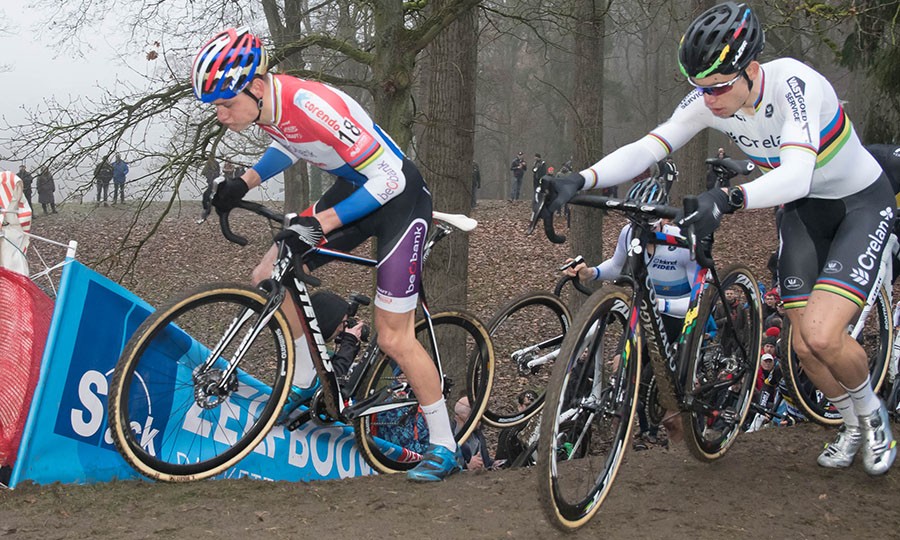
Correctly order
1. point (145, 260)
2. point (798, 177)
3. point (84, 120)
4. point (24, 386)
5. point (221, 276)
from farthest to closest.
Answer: point (145, 260) → point (221, 276) → point (84, 120) → point (24, 386) → point (798, 177)

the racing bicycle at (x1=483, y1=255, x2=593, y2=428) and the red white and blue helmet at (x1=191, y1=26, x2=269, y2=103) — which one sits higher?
the red white and blue helmet at (x1=191, y1=26, x2=269, y2=103)

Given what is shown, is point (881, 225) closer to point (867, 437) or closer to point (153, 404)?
point (867, 437)

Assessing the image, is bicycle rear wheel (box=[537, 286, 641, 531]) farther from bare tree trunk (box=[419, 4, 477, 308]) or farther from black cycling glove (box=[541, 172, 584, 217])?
bare tree trunk (box=[419, 4, 477, 308])

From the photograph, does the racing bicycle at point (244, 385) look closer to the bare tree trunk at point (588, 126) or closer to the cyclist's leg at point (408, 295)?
the cyclist's leg at point (408, 295)

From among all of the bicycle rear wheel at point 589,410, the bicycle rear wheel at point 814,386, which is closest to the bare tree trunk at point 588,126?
the bicycle rear wheel at point 814,386

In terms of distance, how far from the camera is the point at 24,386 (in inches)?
175

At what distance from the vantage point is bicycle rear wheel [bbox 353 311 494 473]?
17.1 feet

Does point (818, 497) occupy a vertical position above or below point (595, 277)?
below

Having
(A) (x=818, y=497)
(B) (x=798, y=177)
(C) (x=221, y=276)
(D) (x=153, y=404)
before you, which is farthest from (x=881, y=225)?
(C) (x=221, y=276)

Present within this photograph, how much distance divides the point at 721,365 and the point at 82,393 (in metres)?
3.61

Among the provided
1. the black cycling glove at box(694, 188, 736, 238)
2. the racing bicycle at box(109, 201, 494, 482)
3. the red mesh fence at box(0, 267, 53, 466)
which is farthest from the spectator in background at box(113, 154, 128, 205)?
the black cycling glove at box(694, 188, 736, 238)

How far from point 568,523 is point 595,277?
9.98 feet

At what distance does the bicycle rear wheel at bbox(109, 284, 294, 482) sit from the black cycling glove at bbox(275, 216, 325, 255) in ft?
1.15

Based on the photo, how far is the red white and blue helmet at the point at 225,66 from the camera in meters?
4.16
